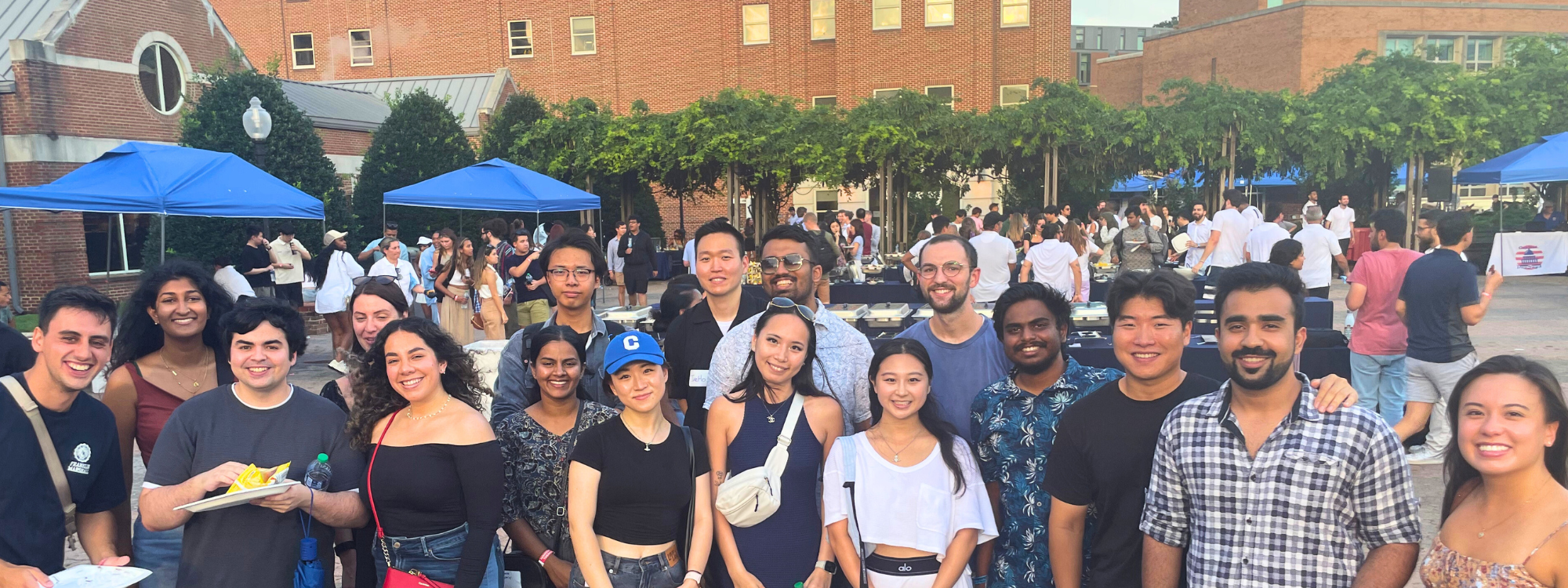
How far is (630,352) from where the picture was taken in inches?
123

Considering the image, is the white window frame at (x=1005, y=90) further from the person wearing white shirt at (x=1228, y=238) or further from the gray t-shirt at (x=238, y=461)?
the gray t-shirt at (x=238, y=461)

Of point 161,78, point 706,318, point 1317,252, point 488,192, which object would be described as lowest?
point 1317,252

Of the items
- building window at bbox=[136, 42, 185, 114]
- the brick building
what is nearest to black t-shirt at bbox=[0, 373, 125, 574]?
building window at bbox=[136, 42, 185, 114]

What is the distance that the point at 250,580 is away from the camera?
2.95 m

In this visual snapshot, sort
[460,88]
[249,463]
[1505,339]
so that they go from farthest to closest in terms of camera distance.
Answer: [460,88]
[1505,339]
[249,463]

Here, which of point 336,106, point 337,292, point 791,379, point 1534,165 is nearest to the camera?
point 791,379

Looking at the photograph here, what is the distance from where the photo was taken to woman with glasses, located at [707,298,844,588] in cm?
324

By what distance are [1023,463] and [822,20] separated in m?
34.3

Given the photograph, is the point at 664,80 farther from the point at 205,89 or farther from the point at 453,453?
the point at 453,453

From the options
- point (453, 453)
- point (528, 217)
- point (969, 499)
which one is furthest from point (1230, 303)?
point (528, 217)

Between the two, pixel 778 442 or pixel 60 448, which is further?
pixel 778 442

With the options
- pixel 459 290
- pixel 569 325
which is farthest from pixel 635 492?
pixel 459 290

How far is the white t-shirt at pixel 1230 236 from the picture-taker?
38.4ft

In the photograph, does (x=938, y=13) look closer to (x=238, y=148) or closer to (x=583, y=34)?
(x=583, y=34)
